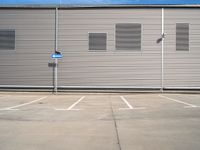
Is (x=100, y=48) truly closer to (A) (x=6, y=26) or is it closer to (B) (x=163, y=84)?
(B) (x=163, y=84)

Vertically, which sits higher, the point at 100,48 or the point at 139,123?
the point at 100,48

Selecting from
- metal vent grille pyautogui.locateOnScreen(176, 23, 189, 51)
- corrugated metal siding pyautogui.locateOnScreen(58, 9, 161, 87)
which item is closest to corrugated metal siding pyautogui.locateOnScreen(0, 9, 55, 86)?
corrugated metal siding pyautogui.locateOnScreen(58, 9, 161, 87)

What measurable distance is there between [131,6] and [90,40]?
13.6ft

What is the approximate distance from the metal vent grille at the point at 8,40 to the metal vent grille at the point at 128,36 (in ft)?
27.0

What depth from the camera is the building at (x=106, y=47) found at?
18.4 m

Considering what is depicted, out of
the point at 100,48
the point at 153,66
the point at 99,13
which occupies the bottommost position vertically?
the point at 153,66

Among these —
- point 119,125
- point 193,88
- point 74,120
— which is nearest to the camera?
point 119,125

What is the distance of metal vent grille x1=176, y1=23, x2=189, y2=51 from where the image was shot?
60.5 ft

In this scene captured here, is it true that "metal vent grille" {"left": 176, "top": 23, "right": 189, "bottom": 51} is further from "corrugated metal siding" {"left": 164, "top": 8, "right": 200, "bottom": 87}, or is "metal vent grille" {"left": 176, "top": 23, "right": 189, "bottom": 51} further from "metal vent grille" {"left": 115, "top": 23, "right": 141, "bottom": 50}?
"metal vent grille" {"left": 115, "top": 23, "right": 141, "bottom": 50}

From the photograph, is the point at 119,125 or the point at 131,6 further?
the point at 131,6

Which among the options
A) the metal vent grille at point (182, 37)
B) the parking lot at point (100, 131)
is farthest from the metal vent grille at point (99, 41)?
the parking lot at point (100, 131)

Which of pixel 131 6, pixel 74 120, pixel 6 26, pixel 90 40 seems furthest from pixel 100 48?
pixel 74 120

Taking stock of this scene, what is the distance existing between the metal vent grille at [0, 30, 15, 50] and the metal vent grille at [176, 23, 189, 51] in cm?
1294

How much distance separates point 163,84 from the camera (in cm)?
1831
